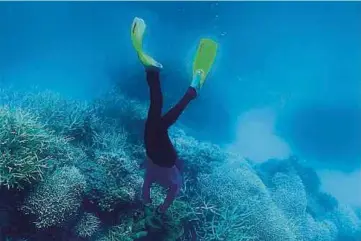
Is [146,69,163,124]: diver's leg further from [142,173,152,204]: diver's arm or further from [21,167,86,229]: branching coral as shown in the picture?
[21,167,86,229]: branching coral

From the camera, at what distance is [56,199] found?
449cm

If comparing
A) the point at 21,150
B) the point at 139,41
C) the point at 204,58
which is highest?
the point at 204,58

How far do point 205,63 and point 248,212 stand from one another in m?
3.10

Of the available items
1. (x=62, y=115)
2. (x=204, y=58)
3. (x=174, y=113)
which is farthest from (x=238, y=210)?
(x=62, y=115)

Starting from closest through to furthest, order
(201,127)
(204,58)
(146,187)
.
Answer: (146,187) < (204,58) < (201,127)

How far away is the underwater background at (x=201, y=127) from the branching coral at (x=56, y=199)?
0.04 ft

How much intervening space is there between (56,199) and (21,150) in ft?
2.49

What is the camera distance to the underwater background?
4.76 meters

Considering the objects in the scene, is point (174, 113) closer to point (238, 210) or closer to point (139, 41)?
point (139, 41)

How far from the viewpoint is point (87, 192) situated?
4.92m

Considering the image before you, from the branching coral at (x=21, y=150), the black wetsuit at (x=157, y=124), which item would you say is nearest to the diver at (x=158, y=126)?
the black wetsuit at (x=157, y=124)

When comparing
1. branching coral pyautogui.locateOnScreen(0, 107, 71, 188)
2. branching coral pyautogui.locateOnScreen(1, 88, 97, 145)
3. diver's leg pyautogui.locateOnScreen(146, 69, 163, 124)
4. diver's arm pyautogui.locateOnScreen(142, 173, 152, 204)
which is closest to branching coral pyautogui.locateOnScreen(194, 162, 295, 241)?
diver's arm pyautogui.locateOnScreen(142, 173, 152, 204)

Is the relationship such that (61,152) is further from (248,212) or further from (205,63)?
(248,212)

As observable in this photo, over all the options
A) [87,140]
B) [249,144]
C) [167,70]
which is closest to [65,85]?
[167,70]
